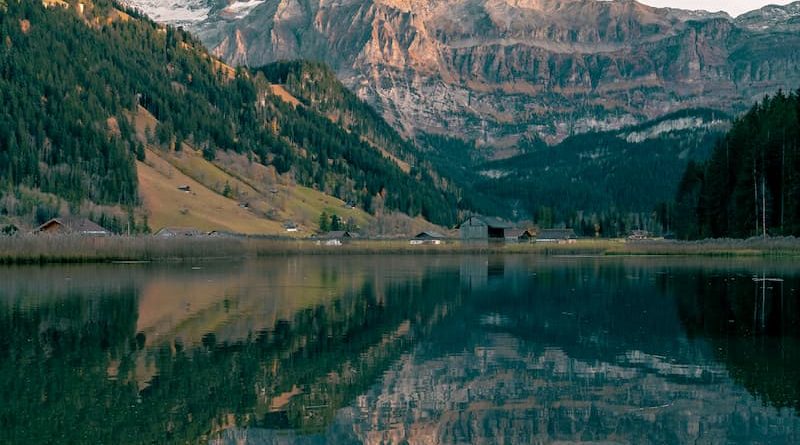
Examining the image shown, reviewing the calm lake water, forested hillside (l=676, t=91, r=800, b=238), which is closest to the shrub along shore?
forested hillside (l=676, t=91, r=800, b=238)

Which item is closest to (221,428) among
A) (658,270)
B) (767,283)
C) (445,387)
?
(445,387)

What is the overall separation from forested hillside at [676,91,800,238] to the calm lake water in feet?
199

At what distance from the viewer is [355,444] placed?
31031mm

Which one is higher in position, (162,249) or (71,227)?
(71,227)

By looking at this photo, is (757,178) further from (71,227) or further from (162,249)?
(71,227)

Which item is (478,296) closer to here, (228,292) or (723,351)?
(228,292)

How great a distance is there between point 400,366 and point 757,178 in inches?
4462

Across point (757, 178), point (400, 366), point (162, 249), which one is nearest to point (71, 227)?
point (162, 249)

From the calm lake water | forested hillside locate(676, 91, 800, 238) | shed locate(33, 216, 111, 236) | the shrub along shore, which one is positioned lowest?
the calm lake water

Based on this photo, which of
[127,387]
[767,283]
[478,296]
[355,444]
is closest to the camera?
[355,444]

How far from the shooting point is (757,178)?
14412 centimetres

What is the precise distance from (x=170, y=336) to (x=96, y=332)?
476cm

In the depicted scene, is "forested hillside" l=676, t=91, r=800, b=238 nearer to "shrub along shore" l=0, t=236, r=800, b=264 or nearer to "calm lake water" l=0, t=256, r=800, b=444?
"shrub along shore" l=0, t=236, r=800, b=264

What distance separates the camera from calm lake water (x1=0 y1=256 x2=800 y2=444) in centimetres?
3256
